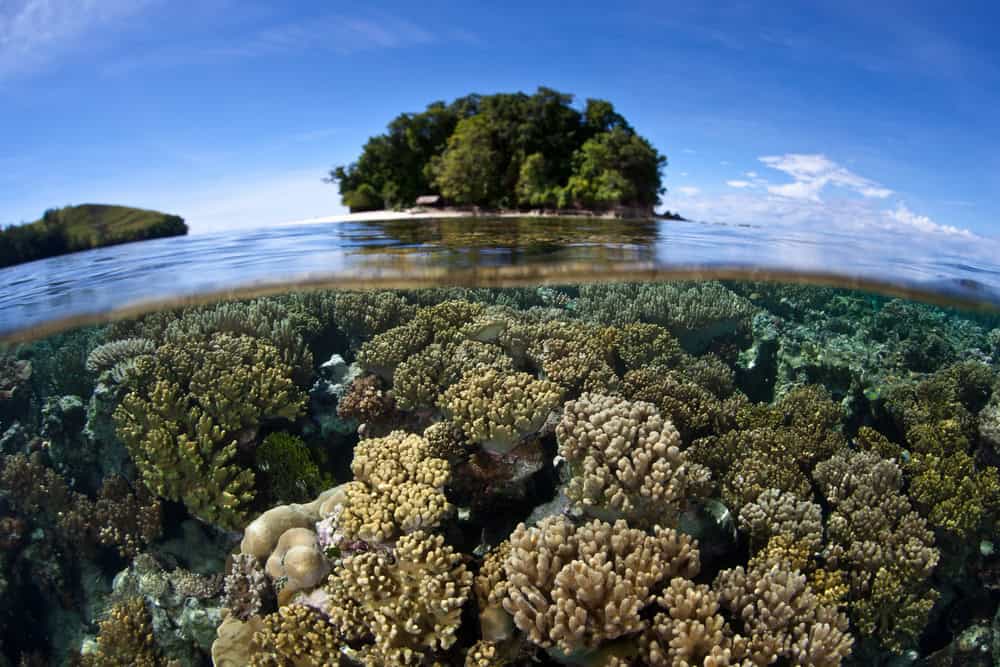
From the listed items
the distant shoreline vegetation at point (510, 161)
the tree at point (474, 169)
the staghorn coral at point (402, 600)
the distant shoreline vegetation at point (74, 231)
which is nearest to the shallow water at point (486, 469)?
the staghorn coral at point (402, 600)

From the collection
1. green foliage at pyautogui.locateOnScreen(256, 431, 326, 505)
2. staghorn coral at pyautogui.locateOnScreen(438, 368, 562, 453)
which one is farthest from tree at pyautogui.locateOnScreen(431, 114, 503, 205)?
staghorn coral at pyautogui.locateOnScreen(438, 368, 562, 453)

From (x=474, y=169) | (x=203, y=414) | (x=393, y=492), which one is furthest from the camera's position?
(x=474, y=169)

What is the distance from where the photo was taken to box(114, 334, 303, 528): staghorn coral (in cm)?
594

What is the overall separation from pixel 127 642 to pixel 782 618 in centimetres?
693

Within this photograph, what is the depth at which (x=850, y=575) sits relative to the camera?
496cm

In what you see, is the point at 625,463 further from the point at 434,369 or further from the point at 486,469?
the point at 434,369

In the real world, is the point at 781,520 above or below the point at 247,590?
above

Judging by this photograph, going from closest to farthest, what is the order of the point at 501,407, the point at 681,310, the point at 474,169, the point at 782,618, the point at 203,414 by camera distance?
the point at 782,618 → the point at 501,407 → the point at 203,414 → the point at 681,310 → the point at 474,169

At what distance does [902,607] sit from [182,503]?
335 inches

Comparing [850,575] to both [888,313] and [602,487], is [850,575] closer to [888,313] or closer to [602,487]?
[602,487]

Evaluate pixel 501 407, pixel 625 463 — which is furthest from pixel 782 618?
pixel 501 407

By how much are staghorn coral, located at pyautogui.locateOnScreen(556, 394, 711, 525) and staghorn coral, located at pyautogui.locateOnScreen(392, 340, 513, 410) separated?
1816 mm

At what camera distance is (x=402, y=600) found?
3889 millimetres

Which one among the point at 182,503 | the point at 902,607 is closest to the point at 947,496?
the point at 902,607
